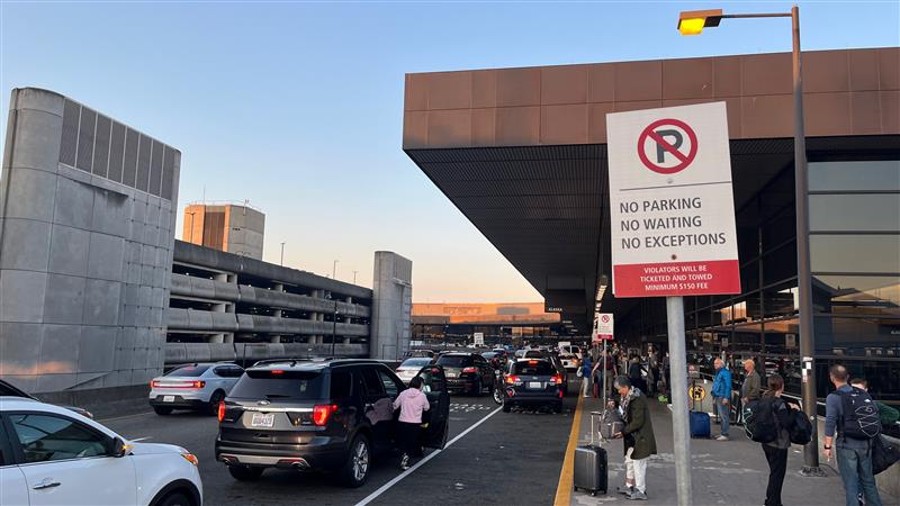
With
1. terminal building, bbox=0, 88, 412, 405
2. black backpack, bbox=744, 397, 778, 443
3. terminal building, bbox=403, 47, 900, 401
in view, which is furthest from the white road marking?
terminal building, bbox=0, 88, 412, 405

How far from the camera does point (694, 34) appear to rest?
952 centimetres

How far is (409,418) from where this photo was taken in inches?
400

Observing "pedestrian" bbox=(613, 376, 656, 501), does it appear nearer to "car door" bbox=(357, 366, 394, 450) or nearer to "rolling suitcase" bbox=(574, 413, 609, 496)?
"rolling suitcase" bbox=(574, 413, 609, 496)

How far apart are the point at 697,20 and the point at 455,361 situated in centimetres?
1790

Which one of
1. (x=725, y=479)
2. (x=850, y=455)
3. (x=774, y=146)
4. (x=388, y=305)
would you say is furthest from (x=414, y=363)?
(x=388, y=305)

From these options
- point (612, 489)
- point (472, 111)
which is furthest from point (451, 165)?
point (612, 489)

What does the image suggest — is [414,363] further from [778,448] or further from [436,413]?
[778,448]

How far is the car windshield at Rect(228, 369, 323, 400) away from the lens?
8.55 metres

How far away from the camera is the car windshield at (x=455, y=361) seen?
983 inches

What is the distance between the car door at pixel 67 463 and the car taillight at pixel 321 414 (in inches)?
119

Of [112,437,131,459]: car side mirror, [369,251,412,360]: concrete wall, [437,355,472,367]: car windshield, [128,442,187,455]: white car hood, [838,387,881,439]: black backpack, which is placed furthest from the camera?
[369,251,412,360]: concrete wall

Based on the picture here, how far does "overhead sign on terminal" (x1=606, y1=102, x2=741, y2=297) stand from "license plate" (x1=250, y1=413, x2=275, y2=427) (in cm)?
599

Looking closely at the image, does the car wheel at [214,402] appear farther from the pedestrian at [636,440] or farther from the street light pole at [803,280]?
the street light pole at [803,280]

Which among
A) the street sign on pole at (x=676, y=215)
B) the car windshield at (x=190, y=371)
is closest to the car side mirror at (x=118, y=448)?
the street sign on pole at (x=676, y=215)
